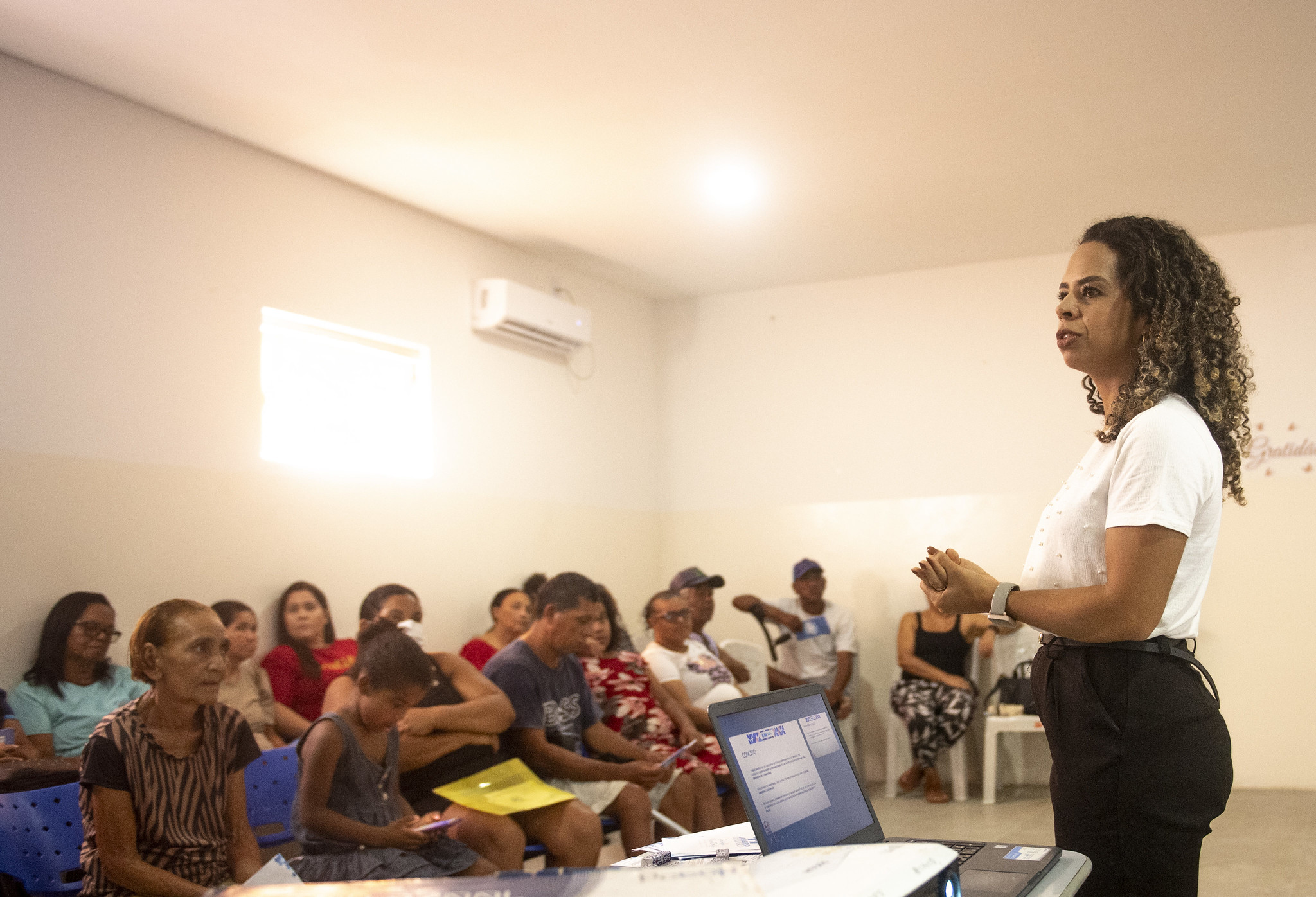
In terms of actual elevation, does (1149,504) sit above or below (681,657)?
above

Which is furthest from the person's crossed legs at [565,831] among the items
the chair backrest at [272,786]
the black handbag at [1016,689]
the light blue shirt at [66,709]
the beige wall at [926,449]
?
the beige wall at [926,449]

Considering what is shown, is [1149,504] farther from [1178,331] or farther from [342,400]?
[342,400]

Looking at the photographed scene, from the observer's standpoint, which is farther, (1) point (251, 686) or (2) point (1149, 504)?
(1) point (251, 686)

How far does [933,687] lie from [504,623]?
245cm

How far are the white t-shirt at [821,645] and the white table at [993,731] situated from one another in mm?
913

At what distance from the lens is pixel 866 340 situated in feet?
23.5

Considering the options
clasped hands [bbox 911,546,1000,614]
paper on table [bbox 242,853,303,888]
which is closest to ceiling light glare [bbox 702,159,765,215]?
clasped hands [bbox 911,546,1000,614]

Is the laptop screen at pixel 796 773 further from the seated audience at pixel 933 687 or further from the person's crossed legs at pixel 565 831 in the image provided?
the seated audience at pixel 933 687

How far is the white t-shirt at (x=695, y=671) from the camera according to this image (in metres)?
4.67

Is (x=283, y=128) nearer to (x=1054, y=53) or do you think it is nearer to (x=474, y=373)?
(x=474, y=373)

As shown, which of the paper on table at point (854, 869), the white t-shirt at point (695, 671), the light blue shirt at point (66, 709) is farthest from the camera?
the white t-shirt at point (695, 671)

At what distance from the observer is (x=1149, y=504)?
1433mm

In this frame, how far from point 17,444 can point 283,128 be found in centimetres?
166

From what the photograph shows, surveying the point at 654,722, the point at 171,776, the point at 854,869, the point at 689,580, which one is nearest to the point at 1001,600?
the point at 854,869
